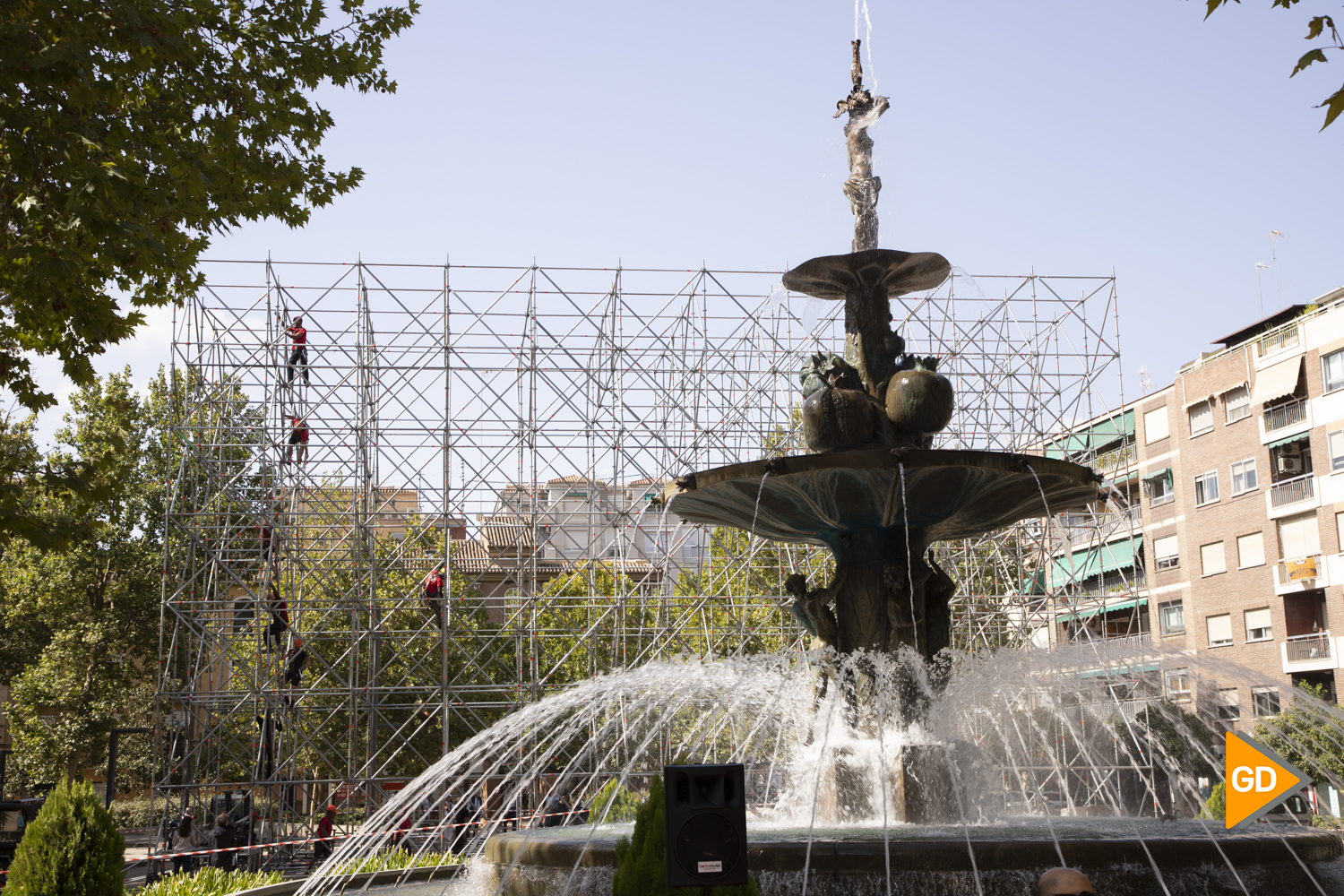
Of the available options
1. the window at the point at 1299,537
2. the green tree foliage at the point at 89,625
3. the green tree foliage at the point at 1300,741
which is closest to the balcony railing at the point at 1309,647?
the window at the point at 1299,537

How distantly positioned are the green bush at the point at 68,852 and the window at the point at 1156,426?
33033mm

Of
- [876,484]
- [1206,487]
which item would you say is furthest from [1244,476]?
[876,484]

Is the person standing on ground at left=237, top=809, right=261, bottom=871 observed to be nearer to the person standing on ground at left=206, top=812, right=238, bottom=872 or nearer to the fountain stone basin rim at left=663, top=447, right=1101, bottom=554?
the person standing on ground at left=206, top=812, right=238, bottom=872

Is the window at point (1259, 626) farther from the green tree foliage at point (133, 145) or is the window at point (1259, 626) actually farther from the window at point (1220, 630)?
the green tree foliage at point (133, 145)

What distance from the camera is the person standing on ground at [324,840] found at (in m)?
15.9

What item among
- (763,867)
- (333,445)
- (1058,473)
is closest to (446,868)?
(763,867)

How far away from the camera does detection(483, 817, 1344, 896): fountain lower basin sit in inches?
247

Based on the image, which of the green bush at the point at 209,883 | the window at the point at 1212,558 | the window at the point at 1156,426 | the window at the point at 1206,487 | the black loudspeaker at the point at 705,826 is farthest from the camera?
the window at the point at 1156,426

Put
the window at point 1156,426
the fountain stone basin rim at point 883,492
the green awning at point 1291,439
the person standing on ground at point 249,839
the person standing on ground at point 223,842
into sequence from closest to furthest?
the fountain stone basin rim at point 883,492
the person standing on ground at point 223,842
the person standing on ground at point 249,839
the green awning at point 1291,439
the window at point 1156,426

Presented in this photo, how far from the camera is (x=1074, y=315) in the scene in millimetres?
22375

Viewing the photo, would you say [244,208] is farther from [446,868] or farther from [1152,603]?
[1152,603]

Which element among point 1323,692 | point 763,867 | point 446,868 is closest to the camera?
point 763,867

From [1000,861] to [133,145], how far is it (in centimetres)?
664

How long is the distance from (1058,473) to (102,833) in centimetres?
729
